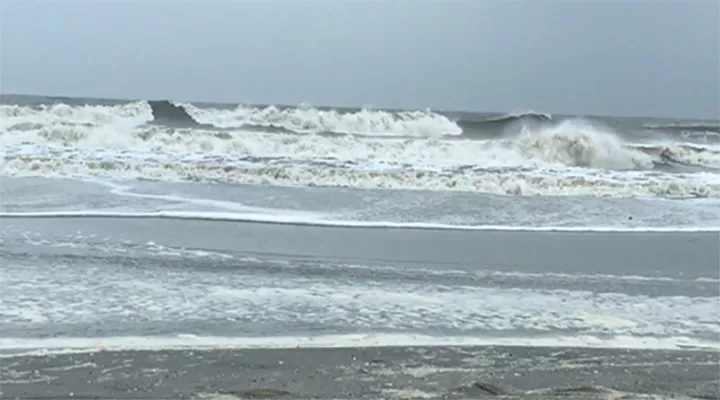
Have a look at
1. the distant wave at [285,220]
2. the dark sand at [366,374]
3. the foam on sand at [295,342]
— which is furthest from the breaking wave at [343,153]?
the dark sand at [366,374]

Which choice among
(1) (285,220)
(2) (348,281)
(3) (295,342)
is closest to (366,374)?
(3) (295,342)

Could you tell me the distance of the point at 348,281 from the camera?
691 cm

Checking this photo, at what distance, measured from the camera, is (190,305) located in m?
5.85

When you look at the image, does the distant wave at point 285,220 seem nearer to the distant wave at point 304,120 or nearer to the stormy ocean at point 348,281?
the stormy ocean at point 348,281

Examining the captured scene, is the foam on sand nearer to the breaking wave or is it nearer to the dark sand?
the dark sand

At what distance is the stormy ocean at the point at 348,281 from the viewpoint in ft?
14.4

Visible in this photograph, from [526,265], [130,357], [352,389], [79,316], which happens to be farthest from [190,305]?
[526,265]

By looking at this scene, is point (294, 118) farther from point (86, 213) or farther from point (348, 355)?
point (348, 355)

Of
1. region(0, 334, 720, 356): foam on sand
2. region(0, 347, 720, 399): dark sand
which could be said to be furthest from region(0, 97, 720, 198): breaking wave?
region(0, 347, 720, 399): dark sand

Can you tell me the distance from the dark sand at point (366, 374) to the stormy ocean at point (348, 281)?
2cm

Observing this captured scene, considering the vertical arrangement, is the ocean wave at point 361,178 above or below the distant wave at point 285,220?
above

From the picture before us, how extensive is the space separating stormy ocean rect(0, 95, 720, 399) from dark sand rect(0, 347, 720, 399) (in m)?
0.02

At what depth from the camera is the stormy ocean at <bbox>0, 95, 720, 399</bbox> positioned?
173 inches

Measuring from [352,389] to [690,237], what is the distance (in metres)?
7.53
